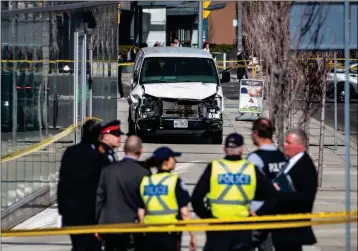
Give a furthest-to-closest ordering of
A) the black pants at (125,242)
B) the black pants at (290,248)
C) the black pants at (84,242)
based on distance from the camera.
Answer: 1. the black pants at (84,242)
2. the black pants at (125,242)
3. the black pants at (290,248)

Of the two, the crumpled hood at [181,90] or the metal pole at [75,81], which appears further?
the crumpled hood at [181,90]

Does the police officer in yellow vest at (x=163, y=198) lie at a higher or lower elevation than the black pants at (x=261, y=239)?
higher

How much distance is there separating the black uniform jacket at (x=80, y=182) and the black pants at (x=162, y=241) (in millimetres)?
713

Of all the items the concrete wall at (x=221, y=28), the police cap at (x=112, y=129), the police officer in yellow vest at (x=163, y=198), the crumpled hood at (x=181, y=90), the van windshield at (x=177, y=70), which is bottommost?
the police officer in yellow vest at (x=163, y=198)

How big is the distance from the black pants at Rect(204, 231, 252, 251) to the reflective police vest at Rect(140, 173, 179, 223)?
38cm

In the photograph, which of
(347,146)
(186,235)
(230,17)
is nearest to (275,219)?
(347,146)

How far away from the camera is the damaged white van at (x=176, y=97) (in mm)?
21719

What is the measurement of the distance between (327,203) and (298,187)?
6.31 metres

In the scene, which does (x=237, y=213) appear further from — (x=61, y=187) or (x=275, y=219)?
(x=61, y=187)

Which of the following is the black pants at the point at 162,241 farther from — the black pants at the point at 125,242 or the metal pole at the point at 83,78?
the metal pole at the point at 83,78

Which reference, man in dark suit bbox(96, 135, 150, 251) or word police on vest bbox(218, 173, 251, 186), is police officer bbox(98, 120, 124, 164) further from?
word police on vest bbox(218, 173, 251, 186)

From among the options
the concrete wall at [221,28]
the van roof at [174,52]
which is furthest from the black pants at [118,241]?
the concrete wall at [221,28]

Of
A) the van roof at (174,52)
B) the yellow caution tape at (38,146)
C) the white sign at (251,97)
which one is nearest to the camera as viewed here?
the yellow caution tape at (38,146)

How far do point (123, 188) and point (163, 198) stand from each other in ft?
1.27
